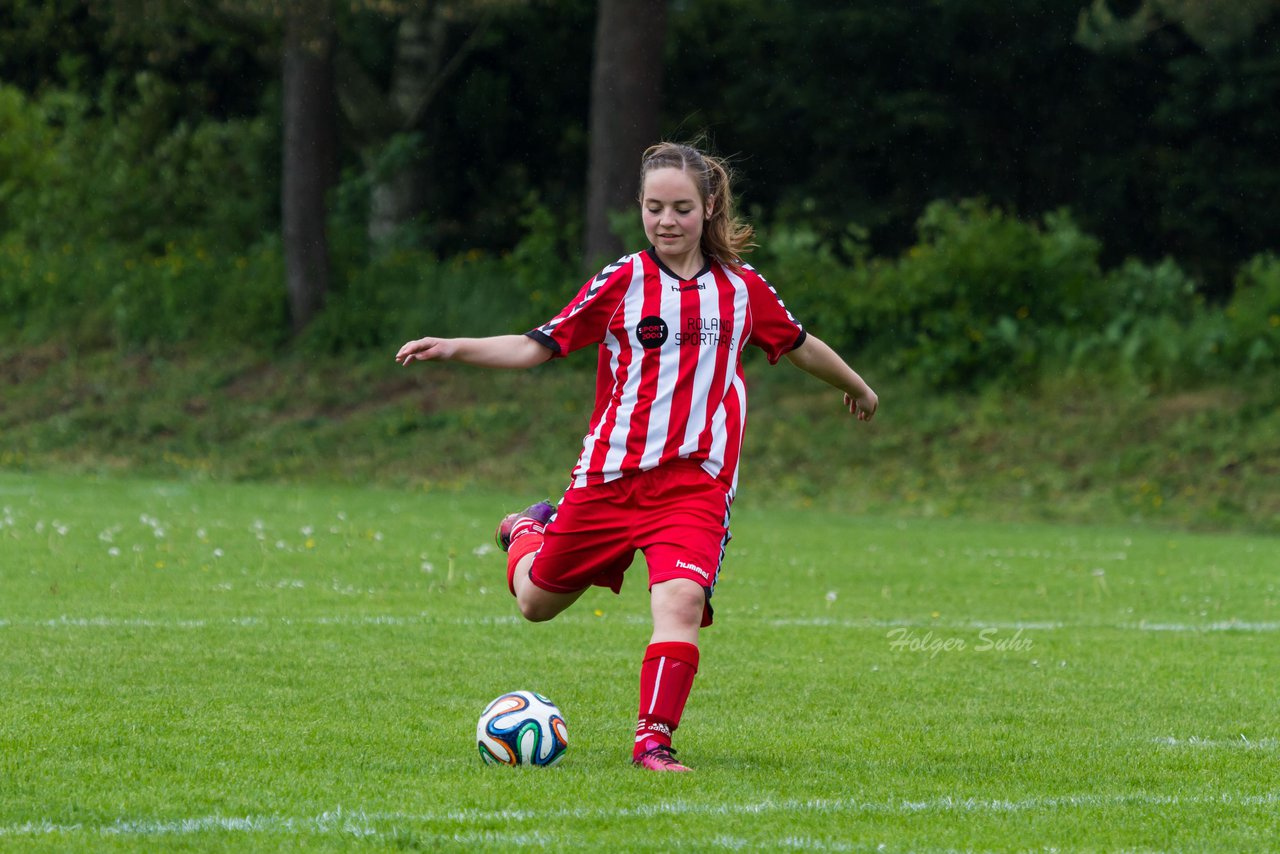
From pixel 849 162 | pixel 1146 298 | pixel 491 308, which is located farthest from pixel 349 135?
pixel 1146 298

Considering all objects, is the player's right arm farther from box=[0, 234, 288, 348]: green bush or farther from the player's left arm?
box=[0, 234, 288, 348]: green bush

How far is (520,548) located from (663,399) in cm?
98

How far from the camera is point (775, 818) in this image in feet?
14.8

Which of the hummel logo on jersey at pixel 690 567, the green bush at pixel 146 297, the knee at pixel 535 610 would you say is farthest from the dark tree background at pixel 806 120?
the hummel logo on jersey at pixel 690 567

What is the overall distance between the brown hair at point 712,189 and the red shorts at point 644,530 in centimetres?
78

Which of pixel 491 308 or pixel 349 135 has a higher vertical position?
pixel 349 135

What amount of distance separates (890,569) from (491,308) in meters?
14.2

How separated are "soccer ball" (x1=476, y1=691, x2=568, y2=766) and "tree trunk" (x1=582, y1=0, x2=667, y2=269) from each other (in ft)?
59.3

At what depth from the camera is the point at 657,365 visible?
559 centimetres

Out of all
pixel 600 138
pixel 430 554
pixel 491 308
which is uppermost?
pixel 600 138

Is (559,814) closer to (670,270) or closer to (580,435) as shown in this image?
(670,270)

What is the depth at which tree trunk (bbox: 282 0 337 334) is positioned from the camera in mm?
24422

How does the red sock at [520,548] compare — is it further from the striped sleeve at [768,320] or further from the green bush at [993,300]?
the green bush at [993,300]

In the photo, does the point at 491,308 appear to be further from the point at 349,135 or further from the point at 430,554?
the point at 430,554
